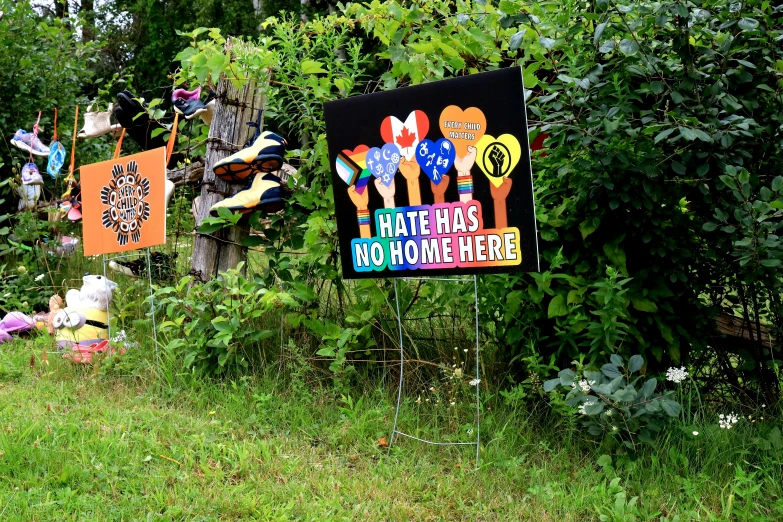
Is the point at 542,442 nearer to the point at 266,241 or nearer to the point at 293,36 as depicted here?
the point at 266,241

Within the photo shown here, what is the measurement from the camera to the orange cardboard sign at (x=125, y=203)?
4637 millimetres

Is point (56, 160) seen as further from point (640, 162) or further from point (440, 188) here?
point (640, 162)

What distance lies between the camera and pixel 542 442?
352 centimetres

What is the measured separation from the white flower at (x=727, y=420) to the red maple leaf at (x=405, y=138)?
6.31ft

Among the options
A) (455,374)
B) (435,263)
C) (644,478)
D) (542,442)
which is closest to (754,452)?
(644,478)

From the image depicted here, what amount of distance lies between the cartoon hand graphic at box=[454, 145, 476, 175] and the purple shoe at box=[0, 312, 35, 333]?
385 cm

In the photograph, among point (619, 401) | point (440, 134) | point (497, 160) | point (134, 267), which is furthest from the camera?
point (134, 267)

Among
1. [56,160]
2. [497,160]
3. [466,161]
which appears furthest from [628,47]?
[56,160]

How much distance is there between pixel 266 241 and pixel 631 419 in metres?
2.47

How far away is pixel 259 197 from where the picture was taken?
14.5 feet

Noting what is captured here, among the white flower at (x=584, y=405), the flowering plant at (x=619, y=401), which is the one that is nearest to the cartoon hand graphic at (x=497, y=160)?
the flowering plant at (x=619, y=401)

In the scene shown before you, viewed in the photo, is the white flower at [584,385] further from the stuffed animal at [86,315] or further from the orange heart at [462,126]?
the stuffed animal at [86,315]

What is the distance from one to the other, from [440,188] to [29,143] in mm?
4780

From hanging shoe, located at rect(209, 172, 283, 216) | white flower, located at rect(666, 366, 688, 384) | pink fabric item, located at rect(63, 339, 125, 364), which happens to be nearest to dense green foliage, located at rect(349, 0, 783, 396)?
white flower, located at rect(666, 366, 688, 384)
